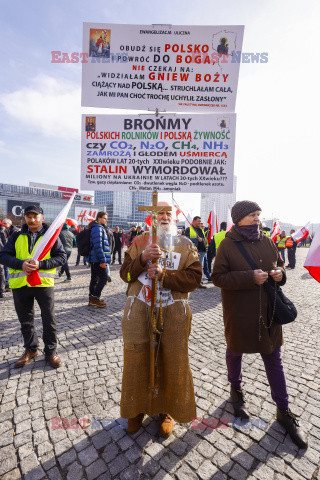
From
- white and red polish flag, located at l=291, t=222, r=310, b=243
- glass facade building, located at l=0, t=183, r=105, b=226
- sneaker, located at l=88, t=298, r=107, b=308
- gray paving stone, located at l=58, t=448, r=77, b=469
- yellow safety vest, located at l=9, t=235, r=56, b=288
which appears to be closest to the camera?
gray paving stone, located at l=58, t=448, r=77, b=469

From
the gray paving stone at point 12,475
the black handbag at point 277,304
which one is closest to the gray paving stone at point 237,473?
the black handbag at point 277,304

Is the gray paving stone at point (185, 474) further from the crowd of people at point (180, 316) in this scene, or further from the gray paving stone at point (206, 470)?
the crowd of people at point (180, 316)

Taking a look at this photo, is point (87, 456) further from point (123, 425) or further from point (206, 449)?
point (206, 449)

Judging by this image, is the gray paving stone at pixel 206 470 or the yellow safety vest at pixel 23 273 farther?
the yellow safety vest at pixel 23 273

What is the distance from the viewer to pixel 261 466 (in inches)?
76.5

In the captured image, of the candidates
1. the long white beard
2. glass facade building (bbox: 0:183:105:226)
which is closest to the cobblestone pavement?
the long white beard

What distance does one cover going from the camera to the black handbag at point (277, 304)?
2.27 m

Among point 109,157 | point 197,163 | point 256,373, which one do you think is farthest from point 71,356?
point 197,163

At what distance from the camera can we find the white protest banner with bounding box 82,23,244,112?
2209 millimetres

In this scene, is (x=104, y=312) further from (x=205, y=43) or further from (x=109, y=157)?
(x=205, y=43)

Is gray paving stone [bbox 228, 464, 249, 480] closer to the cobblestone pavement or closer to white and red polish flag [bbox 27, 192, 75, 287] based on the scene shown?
the cobblestone pavement

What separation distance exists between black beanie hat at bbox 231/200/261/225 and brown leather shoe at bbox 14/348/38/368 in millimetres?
3163

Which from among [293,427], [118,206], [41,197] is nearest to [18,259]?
[293,427]

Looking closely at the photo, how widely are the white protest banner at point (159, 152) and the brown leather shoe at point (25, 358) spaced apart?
8.21ft
